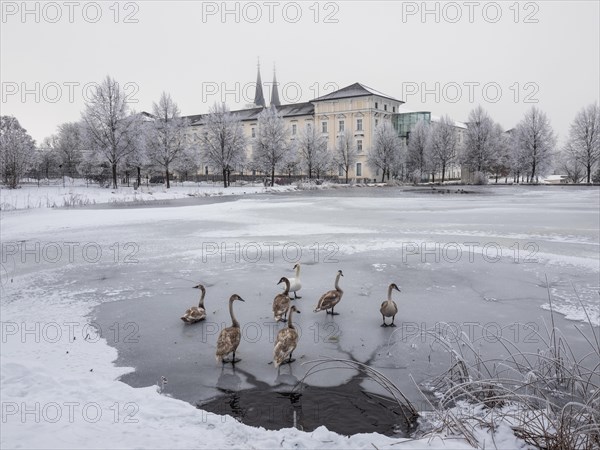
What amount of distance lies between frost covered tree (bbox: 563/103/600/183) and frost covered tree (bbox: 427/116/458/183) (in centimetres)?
1836

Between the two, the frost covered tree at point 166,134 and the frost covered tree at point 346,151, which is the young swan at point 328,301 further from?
the frost covered tree at point 346,151

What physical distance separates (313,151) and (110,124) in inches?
1229

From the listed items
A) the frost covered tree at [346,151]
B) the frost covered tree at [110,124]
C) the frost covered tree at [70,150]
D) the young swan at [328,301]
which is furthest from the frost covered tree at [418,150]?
the young swan at [328,301]

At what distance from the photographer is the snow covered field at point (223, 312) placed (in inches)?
168

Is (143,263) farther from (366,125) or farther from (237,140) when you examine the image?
→ (366,125)

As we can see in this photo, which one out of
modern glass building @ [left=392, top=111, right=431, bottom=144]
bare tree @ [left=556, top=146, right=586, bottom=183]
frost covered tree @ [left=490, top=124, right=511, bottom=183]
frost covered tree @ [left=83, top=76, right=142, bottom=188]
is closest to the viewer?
frost covered tree @ [left=83, top=76, right=142, bottom=188]

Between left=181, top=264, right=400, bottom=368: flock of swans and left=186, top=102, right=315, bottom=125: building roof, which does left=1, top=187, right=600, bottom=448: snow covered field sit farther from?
left=186, top=102, right=315, bottom=125: building roof

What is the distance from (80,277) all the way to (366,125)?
7447 centimetres

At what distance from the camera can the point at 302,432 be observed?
13.4 ft

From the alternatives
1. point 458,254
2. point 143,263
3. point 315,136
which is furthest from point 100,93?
point 458,254

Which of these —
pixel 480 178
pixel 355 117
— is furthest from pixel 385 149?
pixel 480 178

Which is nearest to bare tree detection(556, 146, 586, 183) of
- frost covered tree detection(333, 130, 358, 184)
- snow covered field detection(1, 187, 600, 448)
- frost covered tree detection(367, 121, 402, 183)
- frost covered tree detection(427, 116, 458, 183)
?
frost covered tree detection(427, 116, 458, 183)

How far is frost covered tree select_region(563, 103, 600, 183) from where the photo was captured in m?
68.7

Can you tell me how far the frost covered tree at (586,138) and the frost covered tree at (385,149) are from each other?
90.9 feet
